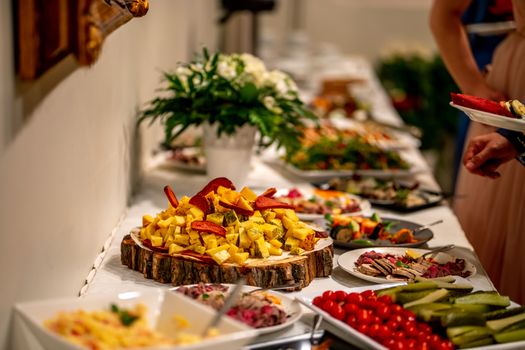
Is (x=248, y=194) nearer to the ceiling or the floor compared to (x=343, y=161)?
nearer to the ceiling

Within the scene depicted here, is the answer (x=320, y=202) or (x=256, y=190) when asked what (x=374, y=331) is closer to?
(x=320, y=202)

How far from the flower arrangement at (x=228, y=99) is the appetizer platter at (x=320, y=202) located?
6.3 inches

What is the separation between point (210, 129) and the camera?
2490mm

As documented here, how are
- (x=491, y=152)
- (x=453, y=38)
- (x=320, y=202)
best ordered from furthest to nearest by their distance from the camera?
1. (x=453, y=38)
2. (x=320, y=202)
3. (x=491, y=152)

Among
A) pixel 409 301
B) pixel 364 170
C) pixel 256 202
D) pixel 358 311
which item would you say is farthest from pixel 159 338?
pixel 364 170

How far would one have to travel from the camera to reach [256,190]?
8.66 feet

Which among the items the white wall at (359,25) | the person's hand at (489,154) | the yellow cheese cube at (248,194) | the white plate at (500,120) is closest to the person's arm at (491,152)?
the person's hand at (489,154)

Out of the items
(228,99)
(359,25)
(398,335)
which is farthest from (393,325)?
(359,25)

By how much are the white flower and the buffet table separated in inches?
11.4

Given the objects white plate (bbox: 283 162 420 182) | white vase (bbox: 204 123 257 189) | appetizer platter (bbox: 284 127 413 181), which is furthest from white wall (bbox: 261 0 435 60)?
white vase (bbox: 204 123 257 189)

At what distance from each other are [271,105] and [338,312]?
1.08 m

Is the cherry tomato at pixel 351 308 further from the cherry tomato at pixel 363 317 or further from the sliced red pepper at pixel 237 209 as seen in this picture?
the sliced red pepper at pixel 237 209

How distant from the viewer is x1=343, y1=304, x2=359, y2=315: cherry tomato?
4.83 feet

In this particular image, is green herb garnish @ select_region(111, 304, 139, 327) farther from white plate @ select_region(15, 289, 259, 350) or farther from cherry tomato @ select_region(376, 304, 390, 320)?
cherry tomato @ select_region(376, 304, 390, 320)
